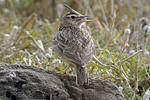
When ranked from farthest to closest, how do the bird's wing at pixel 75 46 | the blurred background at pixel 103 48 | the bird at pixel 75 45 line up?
the blurred background at pixel 103 48 < the bird's wing at pixel 75 46 < the bird at pixel 75 45

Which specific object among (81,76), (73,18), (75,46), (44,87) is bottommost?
(44,87)

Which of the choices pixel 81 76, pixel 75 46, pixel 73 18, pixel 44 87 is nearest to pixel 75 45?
pixel 75 46

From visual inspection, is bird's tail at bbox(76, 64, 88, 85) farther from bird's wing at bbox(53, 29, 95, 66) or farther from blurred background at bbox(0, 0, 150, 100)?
blurred background at bbox(0, 0, 150, 100)

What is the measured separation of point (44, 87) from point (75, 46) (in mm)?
1034

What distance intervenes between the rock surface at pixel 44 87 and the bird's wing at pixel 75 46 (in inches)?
11.0

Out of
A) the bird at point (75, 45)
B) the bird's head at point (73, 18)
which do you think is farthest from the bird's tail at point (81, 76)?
the bird's head at point (73, 18)

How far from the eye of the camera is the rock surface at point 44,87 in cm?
269

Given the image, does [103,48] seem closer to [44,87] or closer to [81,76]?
[81,76]

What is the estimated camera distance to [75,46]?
3.70 metres

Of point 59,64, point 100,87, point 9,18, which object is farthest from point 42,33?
point 100,87

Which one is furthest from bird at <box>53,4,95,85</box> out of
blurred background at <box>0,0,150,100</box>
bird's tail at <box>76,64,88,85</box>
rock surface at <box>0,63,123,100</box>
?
blurred background at <box>0,0,150,100</box>

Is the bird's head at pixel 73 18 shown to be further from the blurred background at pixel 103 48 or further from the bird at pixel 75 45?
the blurred background at pixel 103 48

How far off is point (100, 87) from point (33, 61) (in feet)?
4.89

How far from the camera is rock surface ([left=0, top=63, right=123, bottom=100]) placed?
2688 millimetres
